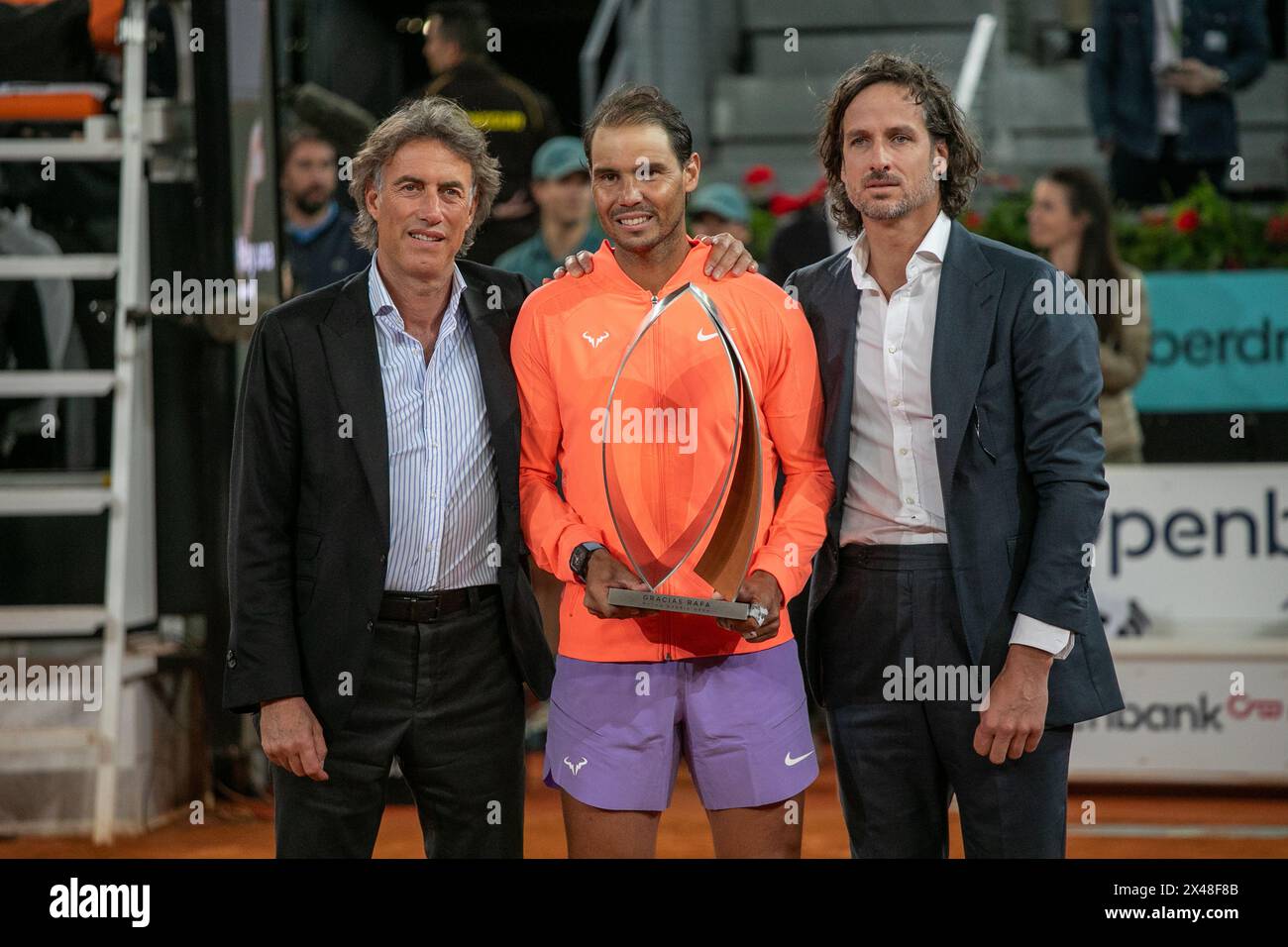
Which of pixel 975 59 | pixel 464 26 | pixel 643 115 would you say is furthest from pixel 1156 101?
pixel 643 115

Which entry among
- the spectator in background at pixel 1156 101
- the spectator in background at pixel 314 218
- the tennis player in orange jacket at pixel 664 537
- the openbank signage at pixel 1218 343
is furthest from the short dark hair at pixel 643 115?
the spectator in background at pixel 1156 101

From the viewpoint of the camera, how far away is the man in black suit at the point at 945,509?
2.75 meters

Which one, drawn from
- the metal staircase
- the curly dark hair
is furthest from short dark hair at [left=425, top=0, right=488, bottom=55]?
the curly dark hair

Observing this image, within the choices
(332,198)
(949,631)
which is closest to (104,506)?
(332,198)

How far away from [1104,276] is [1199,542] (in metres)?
1.04

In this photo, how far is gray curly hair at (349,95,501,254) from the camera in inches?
115

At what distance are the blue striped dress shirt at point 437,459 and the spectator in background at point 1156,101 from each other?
473 centimetres

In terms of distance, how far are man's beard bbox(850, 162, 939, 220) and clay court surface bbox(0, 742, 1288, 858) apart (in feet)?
8.58

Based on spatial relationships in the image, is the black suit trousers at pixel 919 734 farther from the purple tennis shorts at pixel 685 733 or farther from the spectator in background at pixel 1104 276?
the spectator in background at pixel 1104 276

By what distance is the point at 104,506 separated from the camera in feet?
16.1

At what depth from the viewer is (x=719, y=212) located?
6.11m

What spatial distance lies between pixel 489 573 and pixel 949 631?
92 centimetres
